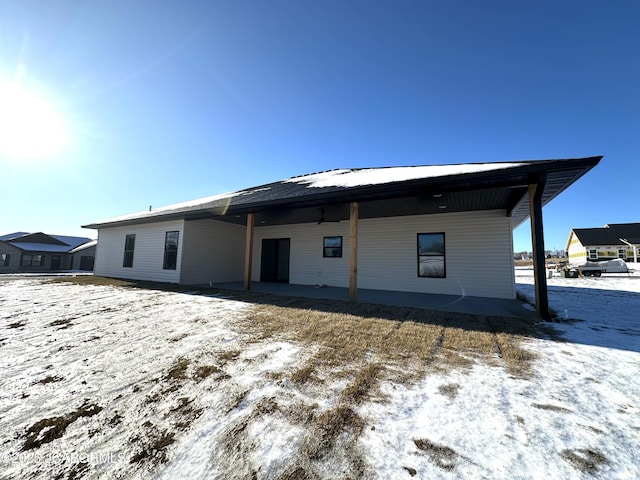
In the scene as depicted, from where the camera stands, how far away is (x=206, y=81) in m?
8.38

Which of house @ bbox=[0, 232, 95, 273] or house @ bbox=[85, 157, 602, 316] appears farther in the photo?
house @ bbox=[0, 232, 95, 273]

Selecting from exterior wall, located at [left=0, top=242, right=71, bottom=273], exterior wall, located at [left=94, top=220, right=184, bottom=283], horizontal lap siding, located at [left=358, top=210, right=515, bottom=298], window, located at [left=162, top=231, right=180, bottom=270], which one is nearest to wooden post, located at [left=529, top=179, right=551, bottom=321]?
horizontal lap siding, located at [left=358, top=210, right=515, bottom=298]

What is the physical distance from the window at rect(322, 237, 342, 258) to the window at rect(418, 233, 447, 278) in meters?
3.25

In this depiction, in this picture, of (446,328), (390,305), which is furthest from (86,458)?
(390,305)

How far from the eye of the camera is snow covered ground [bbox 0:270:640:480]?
1.48 m

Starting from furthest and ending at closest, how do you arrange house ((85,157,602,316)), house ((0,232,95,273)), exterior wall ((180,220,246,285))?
house ((0,232,95,273)) < exterior wall ((180,220,246,285)) < house ((85,157,602,316))

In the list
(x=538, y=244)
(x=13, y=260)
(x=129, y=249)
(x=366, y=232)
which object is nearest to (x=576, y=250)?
(x=366, y=232)

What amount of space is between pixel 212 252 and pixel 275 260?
116 inches

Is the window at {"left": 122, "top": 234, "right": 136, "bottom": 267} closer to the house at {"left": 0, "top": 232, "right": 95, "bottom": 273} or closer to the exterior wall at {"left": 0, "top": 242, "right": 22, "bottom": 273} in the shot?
the house at {"left": 0, "top": 232, "right": 95, "bottom": 273}

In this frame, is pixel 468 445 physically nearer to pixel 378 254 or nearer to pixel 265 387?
pixel 265 387

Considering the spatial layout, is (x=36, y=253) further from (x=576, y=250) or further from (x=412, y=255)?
(x=576, y=250)

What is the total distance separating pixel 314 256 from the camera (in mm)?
11398

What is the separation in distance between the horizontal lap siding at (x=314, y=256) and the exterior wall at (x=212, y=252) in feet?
6.73

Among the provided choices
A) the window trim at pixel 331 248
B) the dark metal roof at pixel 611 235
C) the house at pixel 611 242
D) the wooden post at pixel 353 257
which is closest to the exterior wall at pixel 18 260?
the window trim at pixel 331 248
